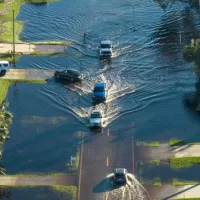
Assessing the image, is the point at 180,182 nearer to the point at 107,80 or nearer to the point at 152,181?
the point at 152,181

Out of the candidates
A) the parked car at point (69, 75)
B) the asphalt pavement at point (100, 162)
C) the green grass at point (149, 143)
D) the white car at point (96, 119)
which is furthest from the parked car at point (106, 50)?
the green grass at point (149, 143)

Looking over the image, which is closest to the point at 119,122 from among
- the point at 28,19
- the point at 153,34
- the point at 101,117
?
the point at 101,117

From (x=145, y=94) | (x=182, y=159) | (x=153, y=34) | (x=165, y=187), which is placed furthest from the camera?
(x=153, y=34)

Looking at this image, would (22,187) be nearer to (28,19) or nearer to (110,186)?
(110,186)

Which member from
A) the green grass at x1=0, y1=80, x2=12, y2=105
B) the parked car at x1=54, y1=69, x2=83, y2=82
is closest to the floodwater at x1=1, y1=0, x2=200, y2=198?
the green grass at x1=0, y1=80, x2=12, y2=105

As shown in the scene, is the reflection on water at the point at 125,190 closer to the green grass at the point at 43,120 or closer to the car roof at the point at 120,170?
the car roof at the point at 120,170

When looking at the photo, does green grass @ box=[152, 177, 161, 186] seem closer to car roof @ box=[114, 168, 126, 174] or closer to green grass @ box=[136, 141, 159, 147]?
car roof @ box=[114, 168, 126, 174]

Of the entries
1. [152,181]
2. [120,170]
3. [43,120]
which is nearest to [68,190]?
[120,170]

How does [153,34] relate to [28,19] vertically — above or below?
below
